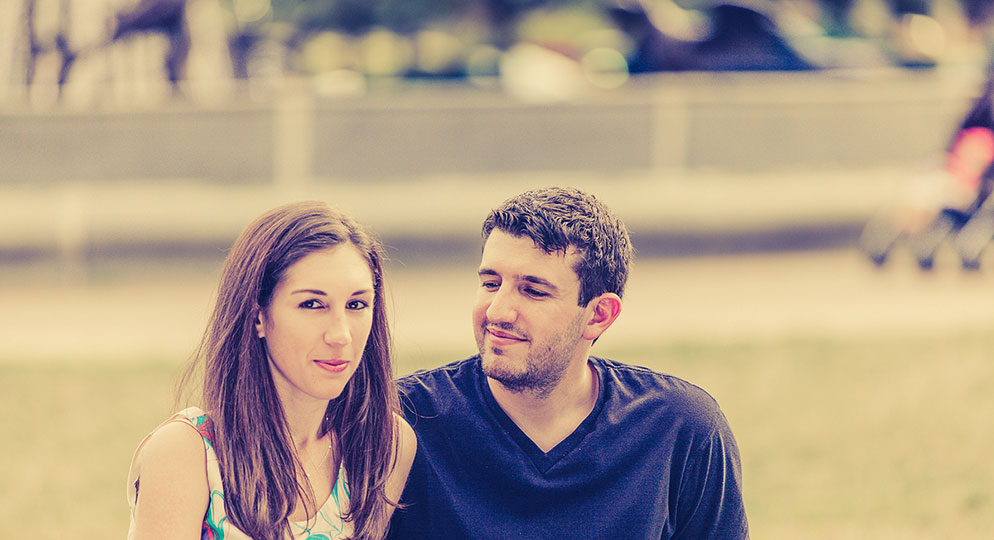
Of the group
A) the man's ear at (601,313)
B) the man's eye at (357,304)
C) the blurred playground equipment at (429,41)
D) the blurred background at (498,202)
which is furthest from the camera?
the blurred playground equipment at (429,41)

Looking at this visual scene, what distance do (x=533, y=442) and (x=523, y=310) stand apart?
0.32 metres

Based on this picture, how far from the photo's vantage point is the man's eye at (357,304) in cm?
270

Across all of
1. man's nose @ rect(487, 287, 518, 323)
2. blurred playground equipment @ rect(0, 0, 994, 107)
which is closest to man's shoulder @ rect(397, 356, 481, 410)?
man's nose @ rect(487, 287, 518, 323)

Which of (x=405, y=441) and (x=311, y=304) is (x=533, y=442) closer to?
(x=405, y=441)

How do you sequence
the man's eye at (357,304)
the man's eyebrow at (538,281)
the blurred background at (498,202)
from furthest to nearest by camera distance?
the blurred background at (498,202), the man's eyebrow at (538,281), the man's eye at (357,304)

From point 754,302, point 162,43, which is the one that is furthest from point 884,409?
point 162,43

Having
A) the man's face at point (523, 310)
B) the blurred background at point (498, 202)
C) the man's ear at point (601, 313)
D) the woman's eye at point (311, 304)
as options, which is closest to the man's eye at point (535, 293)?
the man's face at point (523, 310)

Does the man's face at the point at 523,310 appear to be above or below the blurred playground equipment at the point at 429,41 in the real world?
below

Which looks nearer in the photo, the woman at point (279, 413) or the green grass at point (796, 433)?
the woman at point (279, 413)

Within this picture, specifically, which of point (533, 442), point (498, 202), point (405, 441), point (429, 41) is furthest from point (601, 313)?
point (429, 41)

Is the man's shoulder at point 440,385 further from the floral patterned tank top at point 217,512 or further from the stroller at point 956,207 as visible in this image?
the stroller at point 956,207

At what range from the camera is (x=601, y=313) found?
2.93 m

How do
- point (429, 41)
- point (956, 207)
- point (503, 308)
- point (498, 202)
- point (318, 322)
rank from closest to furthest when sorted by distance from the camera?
point (318, 322)
point (503, 308)
point (498, 202)
point (956, 207)
point (429, 41)

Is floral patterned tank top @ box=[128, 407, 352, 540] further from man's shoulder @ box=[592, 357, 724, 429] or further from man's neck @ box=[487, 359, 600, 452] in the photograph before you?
man's shoulder @ box=[592, 357, 724, 429]
